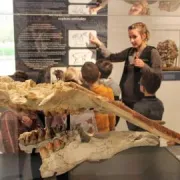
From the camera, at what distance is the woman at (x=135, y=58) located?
144 centimetres

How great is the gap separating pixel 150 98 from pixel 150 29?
0.30m

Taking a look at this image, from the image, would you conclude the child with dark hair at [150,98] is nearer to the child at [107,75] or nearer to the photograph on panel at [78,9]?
the child at [107,75]

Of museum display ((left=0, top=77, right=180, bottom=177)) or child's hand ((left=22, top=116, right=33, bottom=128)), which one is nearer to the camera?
museum display ((left=0, top=77, right=180, bottom=177))

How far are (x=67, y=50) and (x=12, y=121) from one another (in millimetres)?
396

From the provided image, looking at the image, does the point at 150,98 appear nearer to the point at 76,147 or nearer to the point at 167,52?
the point at 167,52

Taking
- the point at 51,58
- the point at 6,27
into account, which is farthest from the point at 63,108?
the point at 6,27

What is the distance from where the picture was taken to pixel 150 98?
1496mm

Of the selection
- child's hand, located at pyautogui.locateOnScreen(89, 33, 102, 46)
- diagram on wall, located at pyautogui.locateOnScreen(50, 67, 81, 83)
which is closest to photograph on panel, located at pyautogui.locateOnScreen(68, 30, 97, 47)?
child's hand, located at pyautogui.locateOnScreen(89, 33, 102, 46)

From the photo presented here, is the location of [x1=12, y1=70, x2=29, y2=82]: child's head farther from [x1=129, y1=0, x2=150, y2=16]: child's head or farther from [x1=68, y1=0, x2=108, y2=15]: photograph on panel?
[x1=129, y1=0, x2=150, y2=16]: child's head

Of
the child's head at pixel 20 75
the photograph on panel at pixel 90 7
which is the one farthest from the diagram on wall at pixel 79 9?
the child's head at pixel 20 75

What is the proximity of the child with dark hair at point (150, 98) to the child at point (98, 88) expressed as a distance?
13 centimetres

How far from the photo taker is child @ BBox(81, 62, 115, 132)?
1.40 m

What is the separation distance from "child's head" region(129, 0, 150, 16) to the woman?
0.05 meters

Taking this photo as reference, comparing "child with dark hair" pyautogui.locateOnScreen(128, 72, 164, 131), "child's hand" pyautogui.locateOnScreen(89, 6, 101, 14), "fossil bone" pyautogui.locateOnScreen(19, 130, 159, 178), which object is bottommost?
"fossil bone" pyautogui.locateOnScreen(19, 130, 159, 178)
